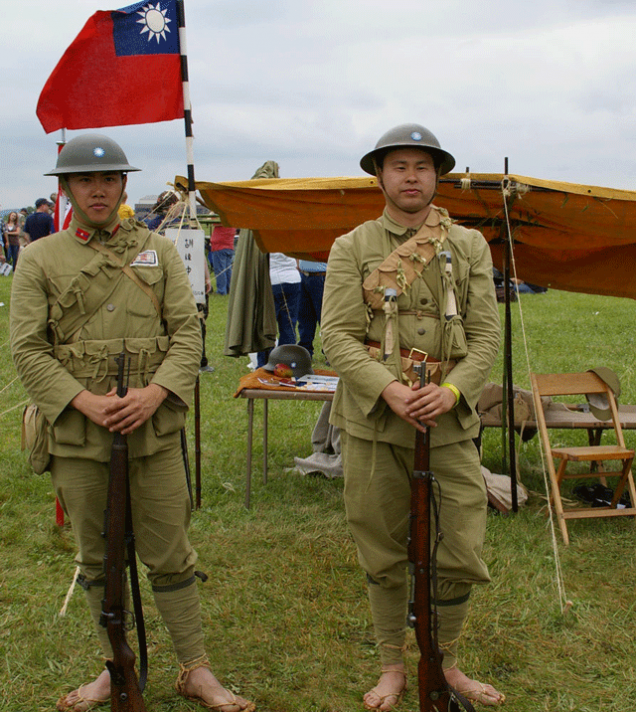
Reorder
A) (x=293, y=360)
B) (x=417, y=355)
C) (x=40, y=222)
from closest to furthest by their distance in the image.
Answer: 1. (x=417, y=355)
2. (x=293, y=360)
3. (x=40, y=222)

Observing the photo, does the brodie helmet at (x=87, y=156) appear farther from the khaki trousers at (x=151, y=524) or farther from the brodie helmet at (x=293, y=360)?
the brodie helmet at (x=293, y=360)

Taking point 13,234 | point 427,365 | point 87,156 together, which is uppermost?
point 13,234

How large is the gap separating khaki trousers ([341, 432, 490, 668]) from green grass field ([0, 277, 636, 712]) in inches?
23.4

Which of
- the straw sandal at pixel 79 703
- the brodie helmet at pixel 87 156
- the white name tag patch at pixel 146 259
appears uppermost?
the brodie helmet at pixel 87 156

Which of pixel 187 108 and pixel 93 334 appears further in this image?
pixel 187 108

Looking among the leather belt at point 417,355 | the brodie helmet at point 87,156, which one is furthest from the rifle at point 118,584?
the leather belt at point 417,355

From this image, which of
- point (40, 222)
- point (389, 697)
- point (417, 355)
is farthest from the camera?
point (40, 222)

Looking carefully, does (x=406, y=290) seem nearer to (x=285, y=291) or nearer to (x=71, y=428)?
(x=71, y=428)

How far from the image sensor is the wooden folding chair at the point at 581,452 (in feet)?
17.1

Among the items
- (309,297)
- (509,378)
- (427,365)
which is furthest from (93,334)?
(309,297)

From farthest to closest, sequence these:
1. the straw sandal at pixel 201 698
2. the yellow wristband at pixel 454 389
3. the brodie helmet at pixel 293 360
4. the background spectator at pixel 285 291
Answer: the background spectator at pixel 285 291 < the brodie helmet at pixel 293 360 < the straw sandal at pixel 201 698 < the yellow wristband at pixel 454 389

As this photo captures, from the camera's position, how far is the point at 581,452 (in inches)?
208

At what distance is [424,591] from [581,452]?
2.85 meters

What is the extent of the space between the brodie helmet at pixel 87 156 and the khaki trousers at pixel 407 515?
1483 mm
